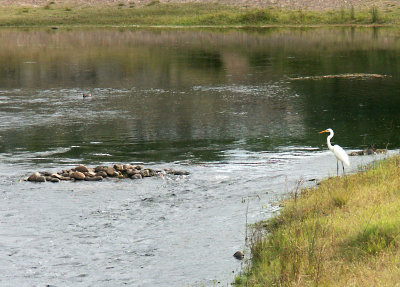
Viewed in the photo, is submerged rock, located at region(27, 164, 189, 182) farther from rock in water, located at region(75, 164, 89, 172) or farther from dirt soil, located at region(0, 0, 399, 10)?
dirt soil, located at region(0, 0, 399, 10)

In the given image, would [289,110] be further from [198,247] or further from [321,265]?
[321,265]

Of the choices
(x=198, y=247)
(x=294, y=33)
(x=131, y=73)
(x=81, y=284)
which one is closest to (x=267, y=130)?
(x=198, y=247)

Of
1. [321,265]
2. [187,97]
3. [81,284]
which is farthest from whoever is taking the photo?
[187,97]

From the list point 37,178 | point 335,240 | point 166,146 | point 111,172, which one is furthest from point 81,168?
point 335,240

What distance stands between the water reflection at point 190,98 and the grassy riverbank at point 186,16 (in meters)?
21.2

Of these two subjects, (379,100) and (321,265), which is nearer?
(321,265)

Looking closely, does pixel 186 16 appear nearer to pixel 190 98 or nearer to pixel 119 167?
pixel 190 98

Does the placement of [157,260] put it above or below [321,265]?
below

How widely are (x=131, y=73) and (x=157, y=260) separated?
33.1 metres

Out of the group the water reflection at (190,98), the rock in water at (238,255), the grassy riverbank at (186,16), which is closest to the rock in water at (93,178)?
the water reflection at (190,98)

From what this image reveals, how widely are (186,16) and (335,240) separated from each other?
81008 mm

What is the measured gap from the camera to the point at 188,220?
14391 millimetres

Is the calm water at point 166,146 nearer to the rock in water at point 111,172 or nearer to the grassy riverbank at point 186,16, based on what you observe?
the rock in water at point 111,172

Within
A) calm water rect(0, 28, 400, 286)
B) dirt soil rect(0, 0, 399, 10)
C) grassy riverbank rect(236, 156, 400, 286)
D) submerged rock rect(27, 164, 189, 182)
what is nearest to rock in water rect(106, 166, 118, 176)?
submerged rock rect(27, 164, 189, 182)
